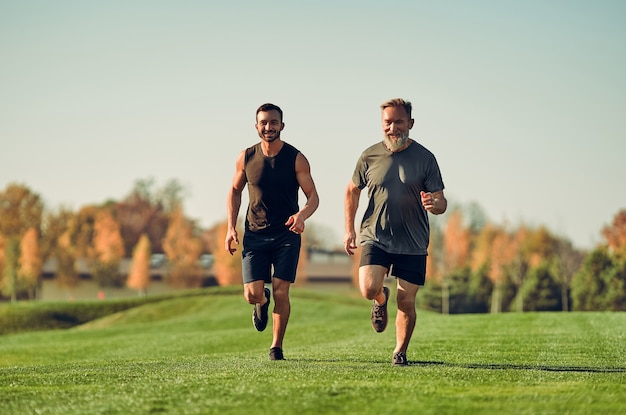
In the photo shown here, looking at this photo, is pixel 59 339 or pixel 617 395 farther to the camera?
pixel 59 339

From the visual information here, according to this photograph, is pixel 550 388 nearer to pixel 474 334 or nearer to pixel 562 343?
pixel 562 343

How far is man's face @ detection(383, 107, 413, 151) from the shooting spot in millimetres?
9094

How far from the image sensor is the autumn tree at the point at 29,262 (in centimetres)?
7025

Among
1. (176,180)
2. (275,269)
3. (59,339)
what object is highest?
(176,180)

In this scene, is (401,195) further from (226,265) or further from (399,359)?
(226,265)

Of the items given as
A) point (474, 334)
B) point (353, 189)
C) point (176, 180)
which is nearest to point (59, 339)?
point (474, 334)

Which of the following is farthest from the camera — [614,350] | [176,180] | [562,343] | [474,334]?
[176,180]

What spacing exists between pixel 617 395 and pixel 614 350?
5.73 metres

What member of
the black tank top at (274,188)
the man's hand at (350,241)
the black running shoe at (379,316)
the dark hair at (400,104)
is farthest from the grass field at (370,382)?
the dark hair at (400,104)

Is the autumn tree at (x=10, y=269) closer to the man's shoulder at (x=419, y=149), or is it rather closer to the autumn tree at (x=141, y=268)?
the autumn tree at (x=141, y=268)

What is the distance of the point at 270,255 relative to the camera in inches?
398

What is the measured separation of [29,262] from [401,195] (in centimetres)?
6579

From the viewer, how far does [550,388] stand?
7.14 metres

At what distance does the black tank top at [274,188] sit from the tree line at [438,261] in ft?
139
